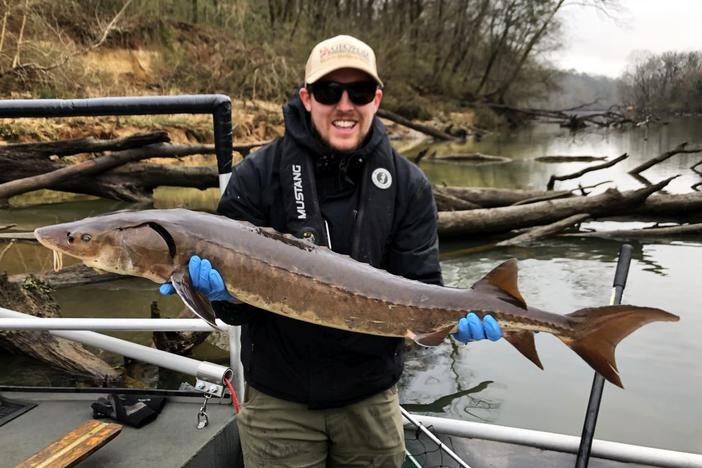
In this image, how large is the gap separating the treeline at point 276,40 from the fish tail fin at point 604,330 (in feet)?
38.6

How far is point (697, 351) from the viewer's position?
15.9ft

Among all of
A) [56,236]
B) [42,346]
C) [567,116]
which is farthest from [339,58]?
[567,116]

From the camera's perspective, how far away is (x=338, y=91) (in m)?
1.96

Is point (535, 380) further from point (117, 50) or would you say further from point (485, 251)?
point (117, 50)

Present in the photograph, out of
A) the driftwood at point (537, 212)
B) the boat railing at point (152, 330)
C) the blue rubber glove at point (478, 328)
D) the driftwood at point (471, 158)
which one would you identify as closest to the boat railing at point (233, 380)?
the boat railing at point (152, 330)

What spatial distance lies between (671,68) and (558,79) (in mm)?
10630

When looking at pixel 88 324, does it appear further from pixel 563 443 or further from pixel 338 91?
pixel 563 443

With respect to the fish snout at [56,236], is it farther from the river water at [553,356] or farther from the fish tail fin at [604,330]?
the river water at [553,356]

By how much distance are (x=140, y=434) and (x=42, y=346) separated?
1.87 meters

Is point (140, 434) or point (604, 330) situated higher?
point (604, 330)

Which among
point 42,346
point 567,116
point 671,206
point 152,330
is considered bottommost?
point 42,346

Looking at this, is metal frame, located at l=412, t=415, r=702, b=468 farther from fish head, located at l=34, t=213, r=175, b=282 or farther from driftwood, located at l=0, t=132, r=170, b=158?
driftwood, located at l=0, t=132, r=170, b=158

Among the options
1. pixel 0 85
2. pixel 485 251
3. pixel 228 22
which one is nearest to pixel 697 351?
pixel 485 251

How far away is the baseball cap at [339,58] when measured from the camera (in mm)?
1927
